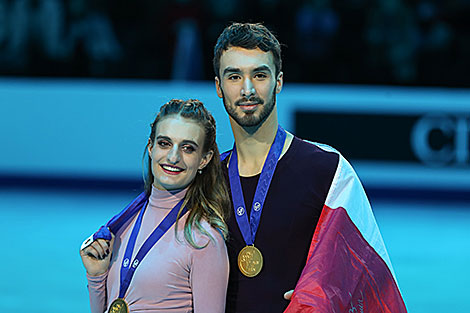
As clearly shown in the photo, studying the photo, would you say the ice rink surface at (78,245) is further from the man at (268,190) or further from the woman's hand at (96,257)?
the man at (268,190)

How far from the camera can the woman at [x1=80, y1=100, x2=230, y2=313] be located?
7.57ft

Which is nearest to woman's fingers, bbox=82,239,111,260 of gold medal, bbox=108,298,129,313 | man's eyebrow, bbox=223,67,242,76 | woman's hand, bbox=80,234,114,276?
woman's hand, bbox=80,234,114,276

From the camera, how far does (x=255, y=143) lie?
2.60 m

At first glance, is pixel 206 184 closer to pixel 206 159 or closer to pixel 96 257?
pixel 206 159

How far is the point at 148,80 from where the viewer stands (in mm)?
8820

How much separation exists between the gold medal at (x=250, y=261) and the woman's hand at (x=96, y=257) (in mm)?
450

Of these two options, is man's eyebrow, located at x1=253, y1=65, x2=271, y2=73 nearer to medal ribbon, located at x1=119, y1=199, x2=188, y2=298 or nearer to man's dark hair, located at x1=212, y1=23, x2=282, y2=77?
man's dark hair, located at x1=212, y1=23, x2=282, y2=77

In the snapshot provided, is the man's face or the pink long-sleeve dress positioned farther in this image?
the man's face

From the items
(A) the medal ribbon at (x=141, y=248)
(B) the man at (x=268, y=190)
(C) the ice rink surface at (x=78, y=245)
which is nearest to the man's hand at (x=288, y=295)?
(B) the man at (x=268, y=190)

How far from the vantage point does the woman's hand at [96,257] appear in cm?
242

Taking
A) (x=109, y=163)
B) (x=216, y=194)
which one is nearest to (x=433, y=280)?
(x=216, y=194)

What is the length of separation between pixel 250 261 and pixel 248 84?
1.98 ft

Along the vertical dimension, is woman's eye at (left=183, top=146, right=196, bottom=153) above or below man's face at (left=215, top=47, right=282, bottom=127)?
below

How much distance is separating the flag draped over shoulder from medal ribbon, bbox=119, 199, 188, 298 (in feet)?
1.54
